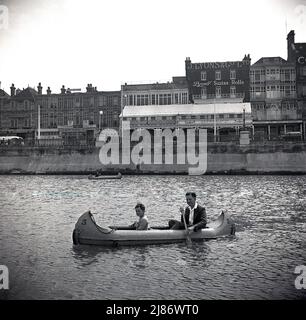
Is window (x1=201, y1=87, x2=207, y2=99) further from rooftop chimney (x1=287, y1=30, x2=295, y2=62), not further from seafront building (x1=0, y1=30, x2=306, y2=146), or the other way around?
rooftop chimney (x1=287, y1=30, x2=295, y2=62)

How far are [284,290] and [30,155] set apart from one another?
57433mm

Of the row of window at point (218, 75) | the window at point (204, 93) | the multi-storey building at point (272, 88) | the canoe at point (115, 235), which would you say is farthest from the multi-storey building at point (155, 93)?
the canoe at point (115, 235)

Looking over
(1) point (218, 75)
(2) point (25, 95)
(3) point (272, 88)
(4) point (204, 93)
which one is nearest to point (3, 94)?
(2) point (25, 95)

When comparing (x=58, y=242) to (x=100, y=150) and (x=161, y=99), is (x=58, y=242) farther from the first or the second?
(x=161, y=99)

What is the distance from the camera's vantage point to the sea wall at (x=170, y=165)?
5494 cm

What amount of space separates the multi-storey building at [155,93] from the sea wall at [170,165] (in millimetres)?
16556

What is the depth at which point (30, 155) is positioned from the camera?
63781mm

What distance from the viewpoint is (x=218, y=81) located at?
71.2 m

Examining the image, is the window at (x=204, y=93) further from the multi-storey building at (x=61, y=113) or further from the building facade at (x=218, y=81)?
the multi-storey building at (x=61, y=113)

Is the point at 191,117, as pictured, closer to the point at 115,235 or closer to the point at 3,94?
the point at 3,94

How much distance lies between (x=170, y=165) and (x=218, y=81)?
2149 cm

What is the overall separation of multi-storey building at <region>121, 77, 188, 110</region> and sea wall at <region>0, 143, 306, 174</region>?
16.6 metres
